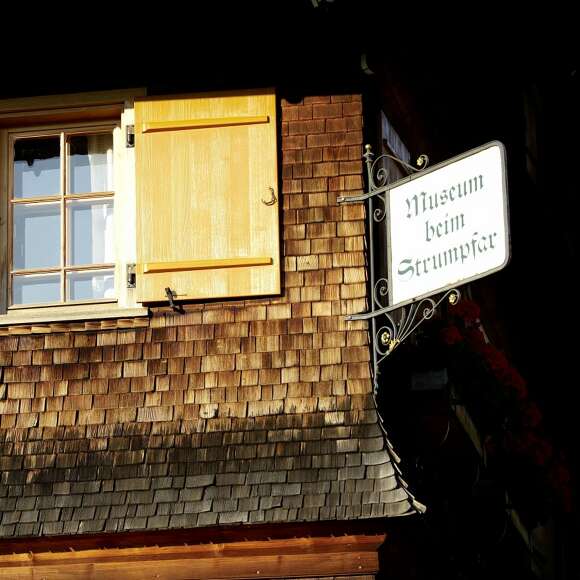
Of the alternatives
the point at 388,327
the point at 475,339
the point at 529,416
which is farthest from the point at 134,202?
the point at 529,416

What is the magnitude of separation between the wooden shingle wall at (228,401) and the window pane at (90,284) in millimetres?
319

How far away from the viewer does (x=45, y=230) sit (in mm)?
12539

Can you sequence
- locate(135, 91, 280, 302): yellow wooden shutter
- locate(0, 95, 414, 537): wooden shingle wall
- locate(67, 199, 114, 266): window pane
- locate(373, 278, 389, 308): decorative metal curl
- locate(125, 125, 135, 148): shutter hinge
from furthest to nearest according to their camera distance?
locate(67, 199, 114, 266): window pane → locate(125, 125, 135, 148): shutter hinge → locate(135, 91, 280, 302): yellow wooden shutter → locate(373, 278, 389, 308): decorative metal curl → locate(0, 95, 414, 537): wooden shingle wall

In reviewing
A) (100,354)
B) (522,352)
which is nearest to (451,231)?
(100,354)

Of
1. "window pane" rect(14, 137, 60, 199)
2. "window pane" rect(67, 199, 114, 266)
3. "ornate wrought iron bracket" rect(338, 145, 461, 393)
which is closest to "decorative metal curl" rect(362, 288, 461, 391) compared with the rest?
"ornate wrought iron bracket" rect(338, 145, 461, 393)

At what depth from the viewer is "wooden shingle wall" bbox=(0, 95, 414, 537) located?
1135 cm

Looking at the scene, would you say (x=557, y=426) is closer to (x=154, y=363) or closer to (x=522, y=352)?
(x=522, y=352)

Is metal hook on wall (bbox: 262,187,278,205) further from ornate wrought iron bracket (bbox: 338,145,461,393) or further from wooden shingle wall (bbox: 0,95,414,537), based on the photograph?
ornate wrought iron bracket (bbox: 338,145,461,393)

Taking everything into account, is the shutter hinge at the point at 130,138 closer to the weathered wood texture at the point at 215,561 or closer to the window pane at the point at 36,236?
the window pane at the point at 36,236

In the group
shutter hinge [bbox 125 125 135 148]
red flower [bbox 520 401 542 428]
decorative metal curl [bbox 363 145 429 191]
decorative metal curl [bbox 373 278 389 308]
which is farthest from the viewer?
red flower [bbox 520 401 542 428]

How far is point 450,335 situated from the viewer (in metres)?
12.0

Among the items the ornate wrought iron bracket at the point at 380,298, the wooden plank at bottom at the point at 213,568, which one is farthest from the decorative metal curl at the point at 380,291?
the wooden plank at bottom at the point at 213,568

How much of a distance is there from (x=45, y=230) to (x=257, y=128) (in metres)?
1.54

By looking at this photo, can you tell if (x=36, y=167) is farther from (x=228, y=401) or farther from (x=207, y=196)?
(x=228, y=401)
